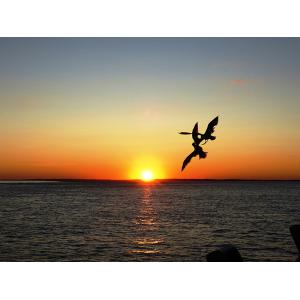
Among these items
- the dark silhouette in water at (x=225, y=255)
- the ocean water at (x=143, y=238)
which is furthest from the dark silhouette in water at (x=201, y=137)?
the ocean water at (x=143, y=238)

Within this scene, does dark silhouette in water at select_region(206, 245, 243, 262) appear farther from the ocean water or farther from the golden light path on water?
the golden light path on water

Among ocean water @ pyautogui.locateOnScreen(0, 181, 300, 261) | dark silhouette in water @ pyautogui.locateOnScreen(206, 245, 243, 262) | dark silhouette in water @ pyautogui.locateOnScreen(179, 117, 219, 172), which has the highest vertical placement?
ocean water @ pyautogui.locateOnScreen(0, 181, 300, 261)

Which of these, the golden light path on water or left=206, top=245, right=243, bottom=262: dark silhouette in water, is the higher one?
the golden light path on water

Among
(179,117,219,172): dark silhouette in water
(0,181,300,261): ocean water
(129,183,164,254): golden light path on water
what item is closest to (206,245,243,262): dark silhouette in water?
(179,117,219,172): dark silhouette in water

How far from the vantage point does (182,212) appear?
28.3 m

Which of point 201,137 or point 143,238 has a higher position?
point 143,238

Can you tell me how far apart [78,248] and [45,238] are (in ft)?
9.31

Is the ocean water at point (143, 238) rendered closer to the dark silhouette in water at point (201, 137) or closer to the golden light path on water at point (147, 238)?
the golden light path on water at point (147, 238)

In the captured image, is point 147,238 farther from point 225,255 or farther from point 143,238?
point 225,255

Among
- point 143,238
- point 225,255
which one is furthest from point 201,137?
point 143,238
